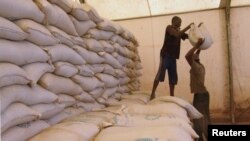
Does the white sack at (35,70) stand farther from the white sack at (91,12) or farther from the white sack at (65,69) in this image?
the white sack at (91,12)

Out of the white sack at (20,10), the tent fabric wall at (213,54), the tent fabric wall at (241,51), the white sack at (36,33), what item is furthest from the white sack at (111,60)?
the tent fabric wall at (241,51)

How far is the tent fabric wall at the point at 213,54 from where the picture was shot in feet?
16.5

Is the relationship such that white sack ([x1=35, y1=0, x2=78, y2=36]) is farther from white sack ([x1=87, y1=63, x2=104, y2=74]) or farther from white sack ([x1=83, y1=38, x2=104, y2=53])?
white sack ([x1=87, y1=63, x2=104, y2=74])

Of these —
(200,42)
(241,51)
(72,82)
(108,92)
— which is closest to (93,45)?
(72,82)

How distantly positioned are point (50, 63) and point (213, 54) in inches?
150

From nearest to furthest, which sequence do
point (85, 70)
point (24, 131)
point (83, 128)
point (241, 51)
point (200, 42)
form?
point (24, 131) → point (83, 128) → point (85, 70) → point (200, 42) → point (241, 51)

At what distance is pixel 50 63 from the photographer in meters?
1.78

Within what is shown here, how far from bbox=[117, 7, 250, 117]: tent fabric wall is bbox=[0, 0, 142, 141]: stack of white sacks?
7.69 feet

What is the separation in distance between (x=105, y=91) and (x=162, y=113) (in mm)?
738

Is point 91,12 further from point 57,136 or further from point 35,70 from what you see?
point 57,136

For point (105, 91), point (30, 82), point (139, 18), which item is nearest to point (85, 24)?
point (105, 91)

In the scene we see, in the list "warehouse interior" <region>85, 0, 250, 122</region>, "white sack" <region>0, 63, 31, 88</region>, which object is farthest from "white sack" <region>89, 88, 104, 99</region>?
"warehouse interior" <region>85, 0, 250, 122</region>

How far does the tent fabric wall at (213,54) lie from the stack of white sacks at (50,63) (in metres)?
2.34

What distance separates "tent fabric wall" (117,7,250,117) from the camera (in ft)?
16.5
